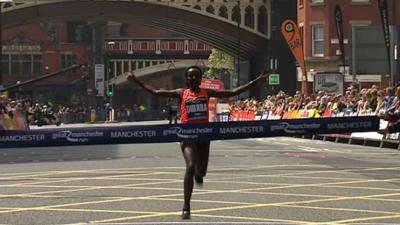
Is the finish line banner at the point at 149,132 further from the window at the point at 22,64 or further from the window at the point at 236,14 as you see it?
the window at the point at 22,64

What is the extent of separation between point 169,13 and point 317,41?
42.7ft

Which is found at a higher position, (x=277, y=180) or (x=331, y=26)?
(x=331, y=26)

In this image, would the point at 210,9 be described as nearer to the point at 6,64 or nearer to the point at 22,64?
the point at 22,64

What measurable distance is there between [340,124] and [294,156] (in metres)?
8.30

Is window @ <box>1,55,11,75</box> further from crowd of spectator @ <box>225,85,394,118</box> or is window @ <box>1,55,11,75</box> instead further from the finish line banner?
the finish line banner

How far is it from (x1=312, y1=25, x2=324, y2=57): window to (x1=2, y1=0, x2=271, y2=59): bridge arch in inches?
331

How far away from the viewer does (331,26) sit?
173 ft

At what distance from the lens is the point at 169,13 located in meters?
61.5

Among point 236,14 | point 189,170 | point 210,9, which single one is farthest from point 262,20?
point 189,170

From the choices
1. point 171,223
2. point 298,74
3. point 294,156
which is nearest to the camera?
point 171,223

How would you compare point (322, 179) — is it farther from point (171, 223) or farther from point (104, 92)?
point (104, 92)

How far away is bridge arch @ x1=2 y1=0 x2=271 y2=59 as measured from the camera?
197 feet

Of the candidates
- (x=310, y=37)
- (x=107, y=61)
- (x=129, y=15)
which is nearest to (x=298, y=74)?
(x=310, y=37)

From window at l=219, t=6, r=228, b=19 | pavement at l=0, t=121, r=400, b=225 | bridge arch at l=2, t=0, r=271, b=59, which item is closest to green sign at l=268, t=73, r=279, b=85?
bridge arch at l=2, t=0, r=271, b=59
